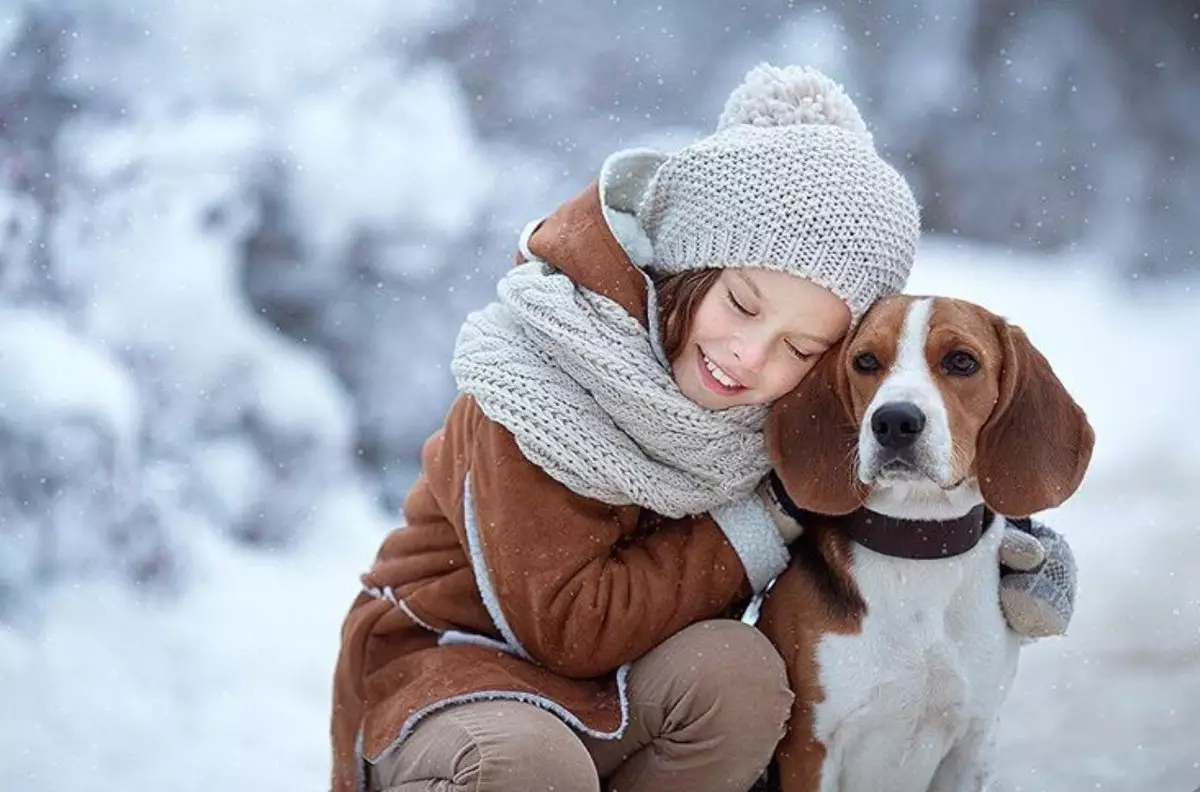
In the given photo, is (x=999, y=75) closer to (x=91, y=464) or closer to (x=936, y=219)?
(x=936, y=219)

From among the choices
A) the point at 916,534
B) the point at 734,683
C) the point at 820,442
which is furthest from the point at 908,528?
the point at 734,683

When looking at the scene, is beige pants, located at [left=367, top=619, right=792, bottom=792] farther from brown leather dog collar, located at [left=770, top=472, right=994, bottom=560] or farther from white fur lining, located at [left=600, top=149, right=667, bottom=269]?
white fur lining, located at [left=600, top=149, right=667, bottom=269]

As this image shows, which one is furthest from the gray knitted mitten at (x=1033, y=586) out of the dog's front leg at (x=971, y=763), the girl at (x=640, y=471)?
the dog's front leg at (x=971, y=763)

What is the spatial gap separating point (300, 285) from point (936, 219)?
1286mm

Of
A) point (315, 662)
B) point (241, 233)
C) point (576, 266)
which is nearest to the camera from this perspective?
point (576, 266)

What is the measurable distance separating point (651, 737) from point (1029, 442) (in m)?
0.57

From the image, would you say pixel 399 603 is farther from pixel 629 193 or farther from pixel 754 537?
pixel 629 193

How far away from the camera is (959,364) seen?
1716 mm

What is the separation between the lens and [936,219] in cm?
312

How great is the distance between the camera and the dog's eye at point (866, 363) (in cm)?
174

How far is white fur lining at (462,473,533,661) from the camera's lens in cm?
185

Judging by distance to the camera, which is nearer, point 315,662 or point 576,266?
point 576,266

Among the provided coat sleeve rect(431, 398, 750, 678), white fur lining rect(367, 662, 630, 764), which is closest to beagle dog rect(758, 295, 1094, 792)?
coat sleeve rect(431, 398, 750, 678)

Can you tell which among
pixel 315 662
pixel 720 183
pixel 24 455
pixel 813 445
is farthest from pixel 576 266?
pixel 24 455
